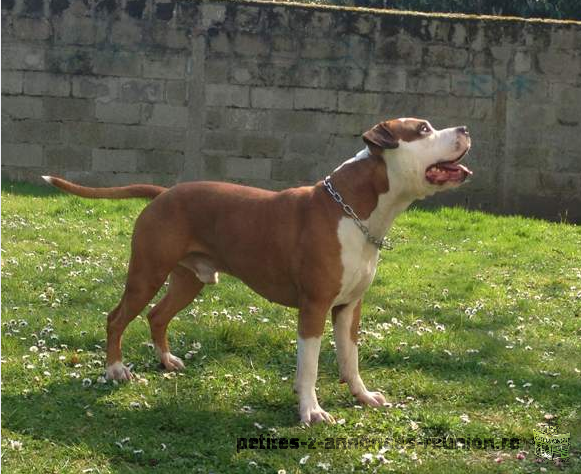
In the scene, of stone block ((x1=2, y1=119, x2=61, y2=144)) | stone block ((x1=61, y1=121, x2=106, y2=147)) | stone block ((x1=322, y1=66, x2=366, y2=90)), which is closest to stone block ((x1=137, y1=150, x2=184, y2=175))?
stone block ((x1=61, y1=121, x2=106, y2=147))

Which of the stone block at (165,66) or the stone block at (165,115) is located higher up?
the stone block at (165,66)

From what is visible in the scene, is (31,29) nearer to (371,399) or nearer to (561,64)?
(561,64)

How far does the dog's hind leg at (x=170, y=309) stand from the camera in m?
6.47

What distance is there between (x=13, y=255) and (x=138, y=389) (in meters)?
3.58

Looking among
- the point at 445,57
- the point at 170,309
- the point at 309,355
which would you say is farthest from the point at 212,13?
the point at 309,355

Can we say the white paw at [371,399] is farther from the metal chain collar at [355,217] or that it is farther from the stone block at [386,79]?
the stone block at [386,79]

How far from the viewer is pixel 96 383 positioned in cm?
606

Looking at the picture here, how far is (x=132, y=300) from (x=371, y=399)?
1561mm

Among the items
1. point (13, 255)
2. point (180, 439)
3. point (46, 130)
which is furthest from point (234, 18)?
point (180, 439)

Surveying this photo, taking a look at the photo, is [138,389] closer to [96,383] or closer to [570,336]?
[96,383]

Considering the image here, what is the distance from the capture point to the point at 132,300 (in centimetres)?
614

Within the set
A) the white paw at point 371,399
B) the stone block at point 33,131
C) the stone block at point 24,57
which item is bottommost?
the white paw at point 371,399

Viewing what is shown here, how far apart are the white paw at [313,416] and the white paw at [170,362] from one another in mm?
1205

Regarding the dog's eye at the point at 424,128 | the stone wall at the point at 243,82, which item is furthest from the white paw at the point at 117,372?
the stone wall at the point at 243,82
